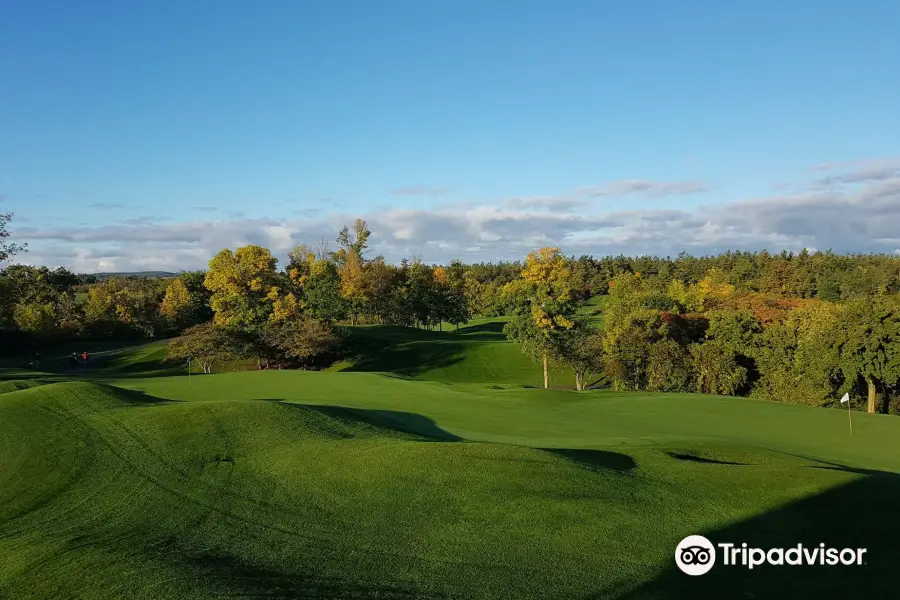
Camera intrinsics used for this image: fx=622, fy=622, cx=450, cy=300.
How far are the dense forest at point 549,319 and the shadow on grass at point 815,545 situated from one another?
31343 millimetres

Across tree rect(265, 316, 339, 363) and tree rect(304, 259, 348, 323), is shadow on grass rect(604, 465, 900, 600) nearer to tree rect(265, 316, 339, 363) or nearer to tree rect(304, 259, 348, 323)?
tree rect(265, 316, 339, 363)

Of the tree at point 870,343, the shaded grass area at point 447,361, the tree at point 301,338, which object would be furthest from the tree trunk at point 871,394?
the tree at point 301,338

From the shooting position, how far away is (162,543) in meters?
8.66

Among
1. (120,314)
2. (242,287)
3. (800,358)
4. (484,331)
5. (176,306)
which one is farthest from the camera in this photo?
(484,331)

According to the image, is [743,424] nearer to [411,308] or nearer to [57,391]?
[57,391]

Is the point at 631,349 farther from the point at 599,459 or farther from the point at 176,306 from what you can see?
the point at 176,306

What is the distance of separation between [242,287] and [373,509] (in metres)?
56.5

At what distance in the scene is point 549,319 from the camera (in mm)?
51875

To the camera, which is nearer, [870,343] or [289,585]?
[289,585]

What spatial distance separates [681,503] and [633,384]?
4214 cm

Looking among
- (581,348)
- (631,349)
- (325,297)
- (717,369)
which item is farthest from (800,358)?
(325,297)

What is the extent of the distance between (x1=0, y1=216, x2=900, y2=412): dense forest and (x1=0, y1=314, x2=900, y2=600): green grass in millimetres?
25464

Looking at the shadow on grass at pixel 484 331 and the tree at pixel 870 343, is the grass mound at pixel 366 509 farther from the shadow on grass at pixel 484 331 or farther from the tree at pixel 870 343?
the shadow on grass at pixel 484 331

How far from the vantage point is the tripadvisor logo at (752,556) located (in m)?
8.40
